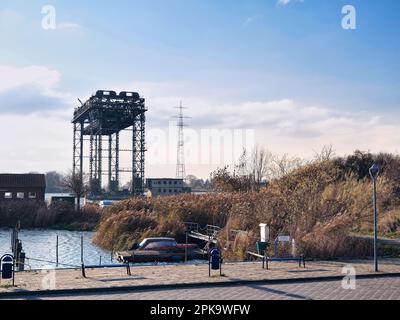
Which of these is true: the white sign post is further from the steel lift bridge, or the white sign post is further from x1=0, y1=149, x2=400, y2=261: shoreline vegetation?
the steel lift bridge

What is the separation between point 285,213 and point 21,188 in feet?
142

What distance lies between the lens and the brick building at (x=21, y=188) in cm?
6059

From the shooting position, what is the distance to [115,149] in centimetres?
8631

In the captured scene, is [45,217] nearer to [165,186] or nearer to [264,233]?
[264,233]

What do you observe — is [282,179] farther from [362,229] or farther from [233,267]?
[233,267]

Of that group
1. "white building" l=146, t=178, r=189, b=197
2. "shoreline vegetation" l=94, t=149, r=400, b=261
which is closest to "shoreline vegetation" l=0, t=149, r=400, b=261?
"shoreline vegetation" l=94, t=149, r=400, b=261

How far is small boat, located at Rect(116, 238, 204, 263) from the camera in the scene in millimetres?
28436

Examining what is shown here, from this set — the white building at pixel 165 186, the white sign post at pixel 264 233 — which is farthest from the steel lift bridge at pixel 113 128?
the white sign post at pixel 264 233

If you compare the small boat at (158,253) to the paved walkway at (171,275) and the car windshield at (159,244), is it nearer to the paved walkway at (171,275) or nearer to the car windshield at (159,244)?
the car windshield at (159,244)

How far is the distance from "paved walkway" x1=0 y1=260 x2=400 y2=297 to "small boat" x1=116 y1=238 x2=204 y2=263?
444 inches

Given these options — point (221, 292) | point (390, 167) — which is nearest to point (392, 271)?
point (221, 292)

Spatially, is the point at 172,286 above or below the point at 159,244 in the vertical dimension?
above

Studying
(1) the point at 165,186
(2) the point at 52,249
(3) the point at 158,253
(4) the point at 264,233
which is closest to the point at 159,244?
(3) the point at 158,253

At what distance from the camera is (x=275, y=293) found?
41.7 feet
